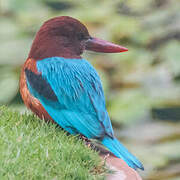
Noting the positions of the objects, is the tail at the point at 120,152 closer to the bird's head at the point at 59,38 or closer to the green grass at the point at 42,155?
the green grass at the point at 42,155

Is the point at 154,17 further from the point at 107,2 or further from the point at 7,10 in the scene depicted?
the point at 7,10

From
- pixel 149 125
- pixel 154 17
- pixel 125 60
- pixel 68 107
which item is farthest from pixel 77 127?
pixel 154 17

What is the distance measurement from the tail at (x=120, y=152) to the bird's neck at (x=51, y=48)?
55cm

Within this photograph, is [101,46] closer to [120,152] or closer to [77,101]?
[77,101]

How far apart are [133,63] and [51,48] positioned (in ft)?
6.90

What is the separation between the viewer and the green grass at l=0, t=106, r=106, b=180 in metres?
2.78

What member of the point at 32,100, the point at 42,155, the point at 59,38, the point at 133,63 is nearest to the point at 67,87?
the point at 32,100

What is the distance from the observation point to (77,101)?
10.8ft

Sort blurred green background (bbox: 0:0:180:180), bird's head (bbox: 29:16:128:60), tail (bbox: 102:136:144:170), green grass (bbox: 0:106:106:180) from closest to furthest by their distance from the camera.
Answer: green grass (bbox: 0:106:106:180) < tail (bbox: 102:136:144:170) < bird's head (bbox: 29:16:128:60) < blurred green background (bbox: 0:0:180:180)

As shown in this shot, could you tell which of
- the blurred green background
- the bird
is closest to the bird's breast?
the bird

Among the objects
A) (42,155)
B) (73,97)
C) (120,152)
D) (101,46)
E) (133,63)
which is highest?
(101,46)

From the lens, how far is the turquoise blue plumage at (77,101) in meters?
3.24

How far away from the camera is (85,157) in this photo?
303cm

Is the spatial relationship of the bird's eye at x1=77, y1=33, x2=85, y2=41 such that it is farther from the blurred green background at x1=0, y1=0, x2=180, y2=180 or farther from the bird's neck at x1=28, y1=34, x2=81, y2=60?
the blurred green background at x1=0, y1=0, x2=180, y2=180
